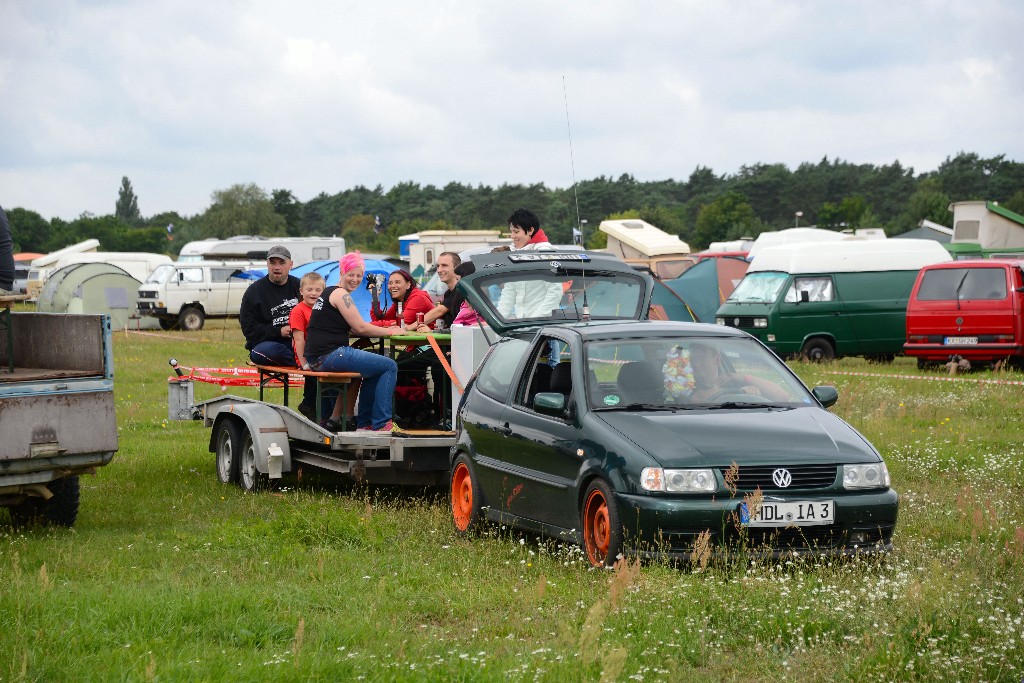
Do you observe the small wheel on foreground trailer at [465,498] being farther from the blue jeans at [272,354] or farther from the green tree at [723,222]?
the green tree at [723,222]

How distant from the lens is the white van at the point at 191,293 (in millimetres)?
41031

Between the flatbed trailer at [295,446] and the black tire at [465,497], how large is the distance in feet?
2.36

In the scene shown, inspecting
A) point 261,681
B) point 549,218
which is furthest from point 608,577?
point 549,218

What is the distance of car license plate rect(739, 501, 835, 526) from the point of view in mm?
7461

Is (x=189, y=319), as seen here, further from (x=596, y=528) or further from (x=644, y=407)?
(x=596, y=528)

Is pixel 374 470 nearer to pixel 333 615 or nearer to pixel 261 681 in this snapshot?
pixel 333 615

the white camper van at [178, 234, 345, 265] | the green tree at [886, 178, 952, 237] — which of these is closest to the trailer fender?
the white camper van at [178, 234, 345, 265]

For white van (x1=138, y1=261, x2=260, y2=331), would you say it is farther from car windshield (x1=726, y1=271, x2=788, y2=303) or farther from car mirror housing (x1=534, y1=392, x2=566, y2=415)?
car mirror housing (x1=534, y1=392, x2=566, y2=415)

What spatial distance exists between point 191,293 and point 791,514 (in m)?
35.9

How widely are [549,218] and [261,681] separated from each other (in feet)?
147

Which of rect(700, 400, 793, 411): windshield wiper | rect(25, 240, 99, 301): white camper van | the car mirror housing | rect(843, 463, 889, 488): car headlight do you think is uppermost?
rect(25, 240, 99, 301): white camper van

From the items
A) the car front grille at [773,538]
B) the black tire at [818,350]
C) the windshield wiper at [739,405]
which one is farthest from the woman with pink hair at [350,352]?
the black tire at [818,350]

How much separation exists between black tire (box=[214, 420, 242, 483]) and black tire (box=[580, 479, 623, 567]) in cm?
511

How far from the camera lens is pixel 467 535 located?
9438mm
